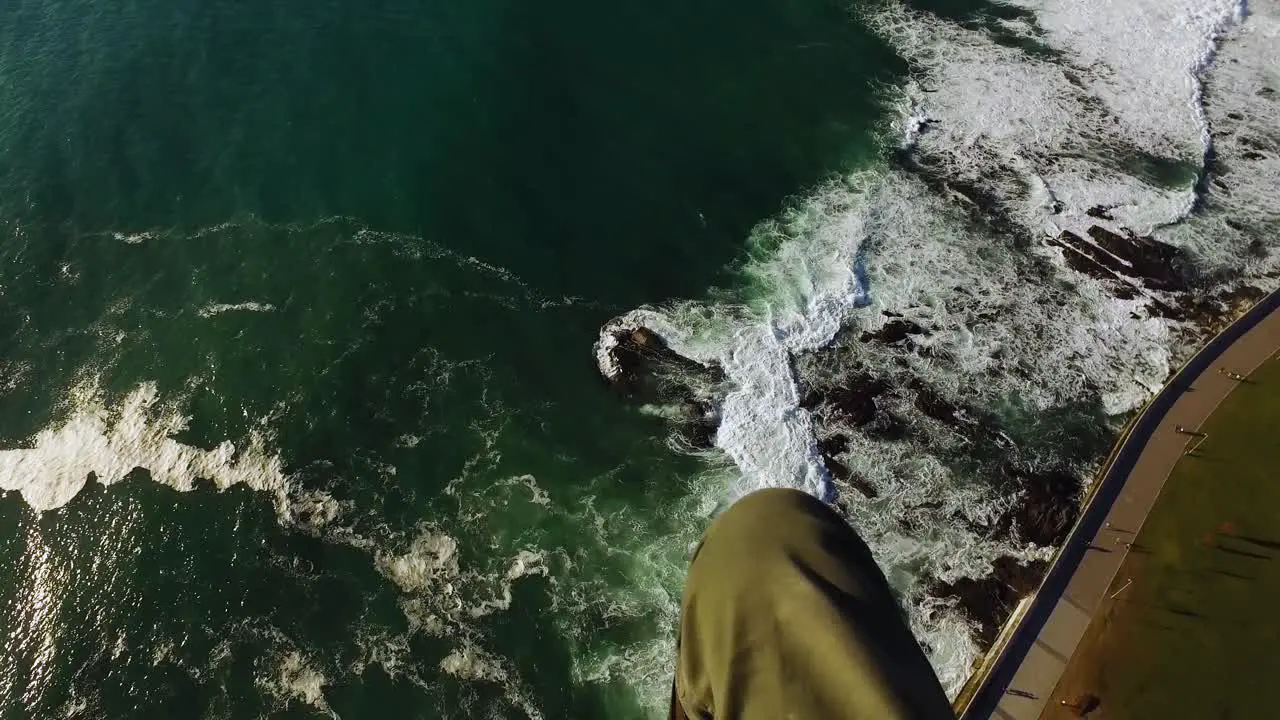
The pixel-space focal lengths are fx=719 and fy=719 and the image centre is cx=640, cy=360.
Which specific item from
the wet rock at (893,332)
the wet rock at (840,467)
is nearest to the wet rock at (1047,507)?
the wet rock at (840,467)

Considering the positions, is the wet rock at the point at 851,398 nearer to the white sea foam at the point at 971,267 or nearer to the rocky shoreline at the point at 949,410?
the rocky shoreline at the point at 949,410

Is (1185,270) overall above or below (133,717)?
above

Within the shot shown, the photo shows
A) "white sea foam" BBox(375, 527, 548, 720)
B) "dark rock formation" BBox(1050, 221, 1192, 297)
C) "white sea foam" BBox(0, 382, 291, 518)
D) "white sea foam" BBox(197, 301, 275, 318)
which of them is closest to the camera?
"white sea foam" BBox(375, 527, 548, 720)

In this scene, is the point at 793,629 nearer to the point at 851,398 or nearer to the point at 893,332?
the point at 851,398

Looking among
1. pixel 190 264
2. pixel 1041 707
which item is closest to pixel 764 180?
pixel 1041 707

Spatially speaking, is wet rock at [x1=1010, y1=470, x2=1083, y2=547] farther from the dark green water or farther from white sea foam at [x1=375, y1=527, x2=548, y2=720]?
white sea foam at [x1=375, y1=527, x2=548, y2=720]

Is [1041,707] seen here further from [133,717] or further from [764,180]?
[133,717]

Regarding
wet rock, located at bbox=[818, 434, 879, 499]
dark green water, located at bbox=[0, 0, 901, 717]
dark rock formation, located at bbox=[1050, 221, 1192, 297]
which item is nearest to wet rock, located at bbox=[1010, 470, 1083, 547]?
wet rock, located at bbox=[818, 434, 879, 499]
